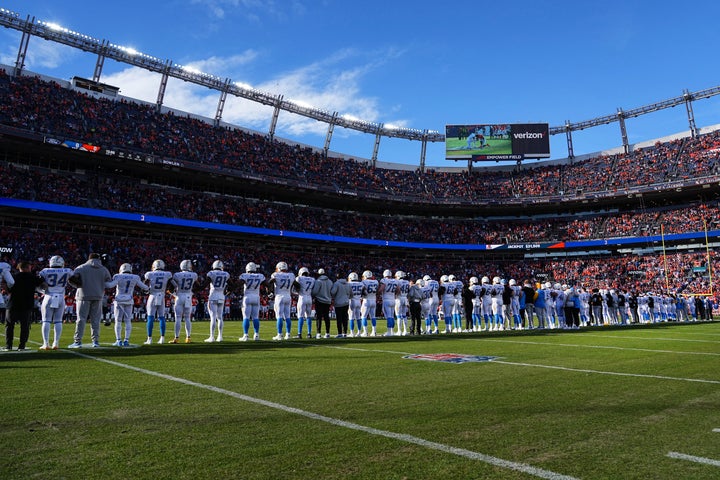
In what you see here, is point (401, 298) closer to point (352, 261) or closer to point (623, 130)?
point (352, 261)

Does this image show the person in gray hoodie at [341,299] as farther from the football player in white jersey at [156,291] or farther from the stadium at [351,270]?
the football player in white jersey at [156,291]

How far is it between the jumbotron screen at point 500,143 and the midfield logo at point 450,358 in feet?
164

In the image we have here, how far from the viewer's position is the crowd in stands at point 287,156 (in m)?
35.0

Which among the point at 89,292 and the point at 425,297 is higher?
the point at 425,297

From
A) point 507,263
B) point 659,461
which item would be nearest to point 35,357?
point 659,461

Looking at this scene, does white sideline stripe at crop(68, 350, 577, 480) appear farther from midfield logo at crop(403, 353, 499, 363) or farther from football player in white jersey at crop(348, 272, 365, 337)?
football player in white jersey at crop(348, 272, 365, 337)

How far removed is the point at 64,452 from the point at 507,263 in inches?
2158

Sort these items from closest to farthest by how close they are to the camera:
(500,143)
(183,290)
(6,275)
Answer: (6,275), (183,290), (500,143)

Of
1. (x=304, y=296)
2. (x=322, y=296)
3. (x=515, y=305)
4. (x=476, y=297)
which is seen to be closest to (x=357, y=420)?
(x=304, y=296)

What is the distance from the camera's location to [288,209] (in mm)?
48156

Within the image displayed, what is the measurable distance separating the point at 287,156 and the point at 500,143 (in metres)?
25.2

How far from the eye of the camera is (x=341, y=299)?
1491 centimetres

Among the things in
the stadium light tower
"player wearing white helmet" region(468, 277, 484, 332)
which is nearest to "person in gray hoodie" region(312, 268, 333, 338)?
"player wearing white helmet" region(468, 277, 484, 332)

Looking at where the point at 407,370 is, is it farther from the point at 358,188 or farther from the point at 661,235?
the point at 661,235
